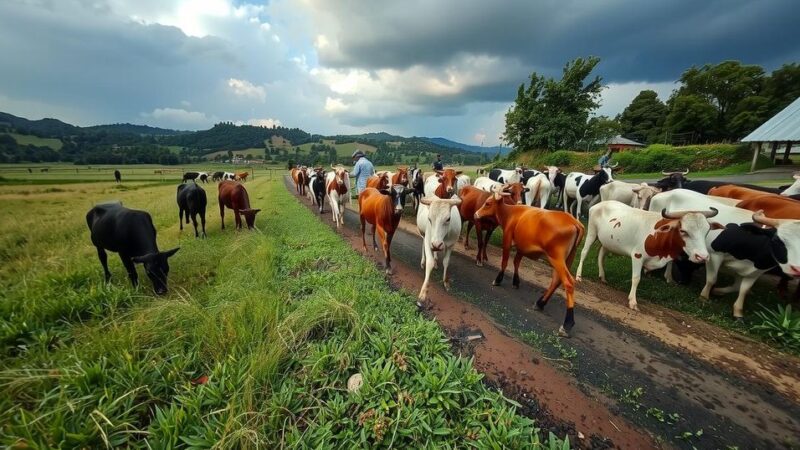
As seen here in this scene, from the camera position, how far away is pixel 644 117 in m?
46.7

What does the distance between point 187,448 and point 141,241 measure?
4.51 m

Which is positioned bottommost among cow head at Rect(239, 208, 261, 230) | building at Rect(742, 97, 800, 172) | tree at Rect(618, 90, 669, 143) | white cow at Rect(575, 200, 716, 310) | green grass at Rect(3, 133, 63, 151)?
cow head at Rect(239, 208, 261, 230)

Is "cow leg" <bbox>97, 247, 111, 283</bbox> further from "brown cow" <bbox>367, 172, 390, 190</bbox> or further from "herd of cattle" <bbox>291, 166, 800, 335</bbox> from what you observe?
"brown cow" <bbox>367, 172, 390, 190</bbox>

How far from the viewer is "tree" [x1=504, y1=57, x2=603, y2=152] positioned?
28.9 metres

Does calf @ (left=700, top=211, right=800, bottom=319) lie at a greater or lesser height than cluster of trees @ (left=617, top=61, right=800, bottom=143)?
lesser

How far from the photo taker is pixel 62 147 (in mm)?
84562

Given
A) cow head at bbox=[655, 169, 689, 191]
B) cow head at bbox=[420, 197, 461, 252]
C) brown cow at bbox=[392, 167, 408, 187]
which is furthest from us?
brown cow at bbox=[392, 167, 408, 187]

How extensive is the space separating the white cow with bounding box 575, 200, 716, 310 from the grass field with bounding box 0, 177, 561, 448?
13.9 ft

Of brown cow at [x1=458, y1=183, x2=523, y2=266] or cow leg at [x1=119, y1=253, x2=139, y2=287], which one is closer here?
cow leg at [x1=119, y1=253, x2=139, y2=287]

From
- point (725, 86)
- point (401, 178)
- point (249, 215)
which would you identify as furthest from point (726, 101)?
point (249, 215)

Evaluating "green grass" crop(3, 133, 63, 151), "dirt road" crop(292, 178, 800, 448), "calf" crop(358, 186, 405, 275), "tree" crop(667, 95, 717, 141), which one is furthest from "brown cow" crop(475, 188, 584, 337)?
"green grass" crop(3, 133, 63, 151)

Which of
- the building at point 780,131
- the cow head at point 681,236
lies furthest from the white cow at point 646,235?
the building at point 780,131

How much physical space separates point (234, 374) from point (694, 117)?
53.2 m

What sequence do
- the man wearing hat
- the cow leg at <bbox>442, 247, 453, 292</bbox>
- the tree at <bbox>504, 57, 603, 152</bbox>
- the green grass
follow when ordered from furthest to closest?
the green grass, the tree at <bbox>504, 57, 603, 152</bbox>, the man wearing hat, the cow leg at <bbox>442, 247, 453, 292</bbox>
